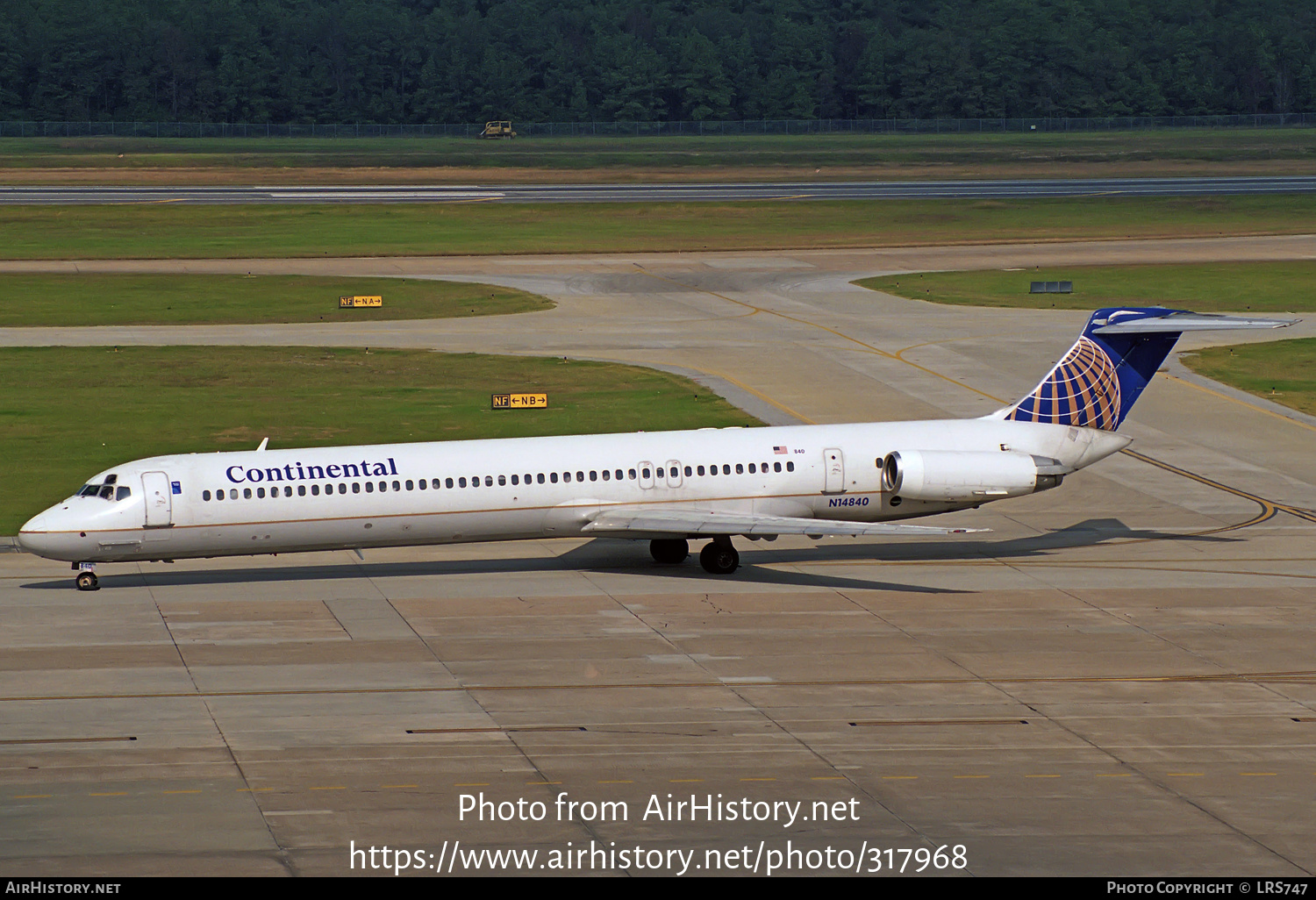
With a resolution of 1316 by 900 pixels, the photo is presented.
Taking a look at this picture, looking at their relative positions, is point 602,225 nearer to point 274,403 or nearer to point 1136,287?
point 1136,287

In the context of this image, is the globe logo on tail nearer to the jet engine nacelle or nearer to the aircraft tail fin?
the aircraft tail fin

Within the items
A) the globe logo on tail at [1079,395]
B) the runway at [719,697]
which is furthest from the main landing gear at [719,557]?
the globe logo on tail at [1079,395]

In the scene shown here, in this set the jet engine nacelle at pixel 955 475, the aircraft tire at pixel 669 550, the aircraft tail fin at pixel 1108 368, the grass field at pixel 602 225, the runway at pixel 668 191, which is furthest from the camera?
the runway at pixel 668 191

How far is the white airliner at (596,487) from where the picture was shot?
36.9 metres

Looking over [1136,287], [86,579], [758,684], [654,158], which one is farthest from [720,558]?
[654,158]

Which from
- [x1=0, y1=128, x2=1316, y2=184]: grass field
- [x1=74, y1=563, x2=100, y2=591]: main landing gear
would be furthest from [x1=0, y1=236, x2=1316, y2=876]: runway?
[x1=0, y1=128, x2=1316, y2=184]: grass field

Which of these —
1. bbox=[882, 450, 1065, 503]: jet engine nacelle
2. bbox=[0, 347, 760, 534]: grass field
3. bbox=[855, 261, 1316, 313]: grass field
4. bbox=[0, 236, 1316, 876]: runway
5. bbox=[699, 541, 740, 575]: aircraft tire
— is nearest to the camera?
bbox=[0, 236, 1316, 876]: runway

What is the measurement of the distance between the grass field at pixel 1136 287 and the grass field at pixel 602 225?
16.6 meters

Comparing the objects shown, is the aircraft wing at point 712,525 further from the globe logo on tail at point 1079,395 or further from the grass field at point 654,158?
the grass field at point 654,158

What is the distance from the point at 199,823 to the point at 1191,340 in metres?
60.2

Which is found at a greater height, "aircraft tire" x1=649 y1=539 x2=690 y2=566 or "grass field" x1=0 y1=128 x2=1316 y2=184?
"grass field" x1=0 y1=128 x2=1316 y2=184

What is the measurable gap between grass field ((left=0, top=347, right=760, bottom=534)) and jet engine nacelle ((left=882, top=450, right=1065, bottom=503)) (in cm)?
1599

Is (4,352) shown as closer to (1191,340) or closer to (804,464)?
(804,464)

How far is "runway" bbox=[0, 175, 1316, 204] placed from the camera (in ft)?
434
